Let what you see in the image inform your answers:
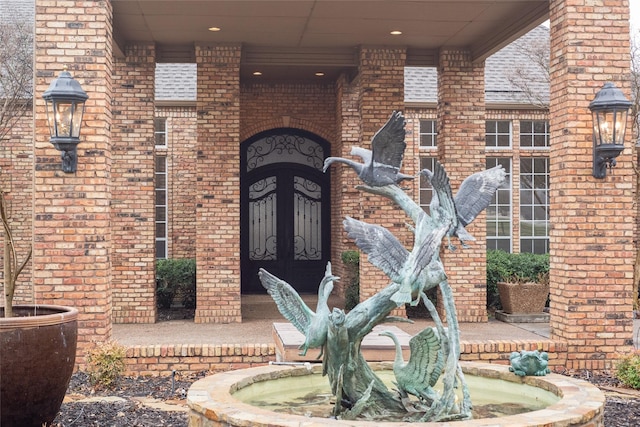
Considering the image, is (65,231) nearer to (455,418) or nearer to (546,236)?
(455,418)

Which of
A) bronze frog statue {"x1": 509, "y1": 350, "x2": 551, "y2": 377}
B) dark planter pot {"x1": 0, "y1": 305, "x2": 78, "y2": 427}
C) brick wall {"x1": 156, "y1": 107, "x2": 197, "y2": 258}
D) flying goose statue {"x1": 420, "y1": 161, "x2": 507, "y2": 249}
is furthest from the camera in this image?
brick wall {"x1": 156, "y1": 107, "x2": 197, "y2": 258}

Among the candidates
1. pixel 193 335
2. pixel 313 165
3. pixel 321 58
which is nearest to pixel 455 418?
A: pixel 193 335

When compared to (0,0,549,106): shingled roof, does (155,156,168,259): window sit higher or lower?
lower

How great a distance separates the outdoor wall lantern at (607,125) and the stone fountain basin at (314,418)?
329 cm

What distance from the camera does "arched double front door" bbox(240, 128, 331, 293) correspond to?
618 inches

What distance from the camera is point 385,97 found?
1176 cm

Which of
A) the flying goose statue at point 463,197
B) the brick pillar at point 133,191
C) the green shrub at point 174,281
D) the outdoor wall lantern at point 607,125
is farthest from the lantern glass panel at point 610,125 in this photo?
the green shrub at point 174,281

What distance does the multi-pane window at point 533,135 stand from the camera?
16.9 meters

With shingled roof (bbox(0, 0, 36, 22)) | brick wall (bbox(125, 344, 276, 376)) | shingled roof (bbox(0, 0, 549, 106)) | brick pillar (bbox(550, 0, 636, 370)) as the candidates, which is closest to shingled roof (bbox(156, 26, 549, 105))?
shingled roof (bbox(0, 0, 549, 106))

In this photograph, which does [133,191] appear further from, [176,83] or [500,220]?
[500,220]

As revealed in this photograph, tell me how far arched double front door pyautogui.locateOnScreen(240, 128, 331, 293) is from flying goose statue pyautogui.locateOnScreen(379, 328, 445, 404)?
10791 millimetres

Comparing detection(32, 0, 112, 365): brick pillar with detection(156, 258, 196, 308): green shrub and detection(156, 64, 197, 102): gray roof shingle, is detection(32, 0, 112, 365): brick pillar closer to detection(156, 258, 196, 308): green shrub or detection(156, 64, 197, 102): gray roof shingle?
detection(156, 258, 196, 308): green shrub

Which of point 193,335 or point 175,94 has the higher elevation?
point 175,94

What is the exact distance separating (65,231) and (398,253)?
462cm
